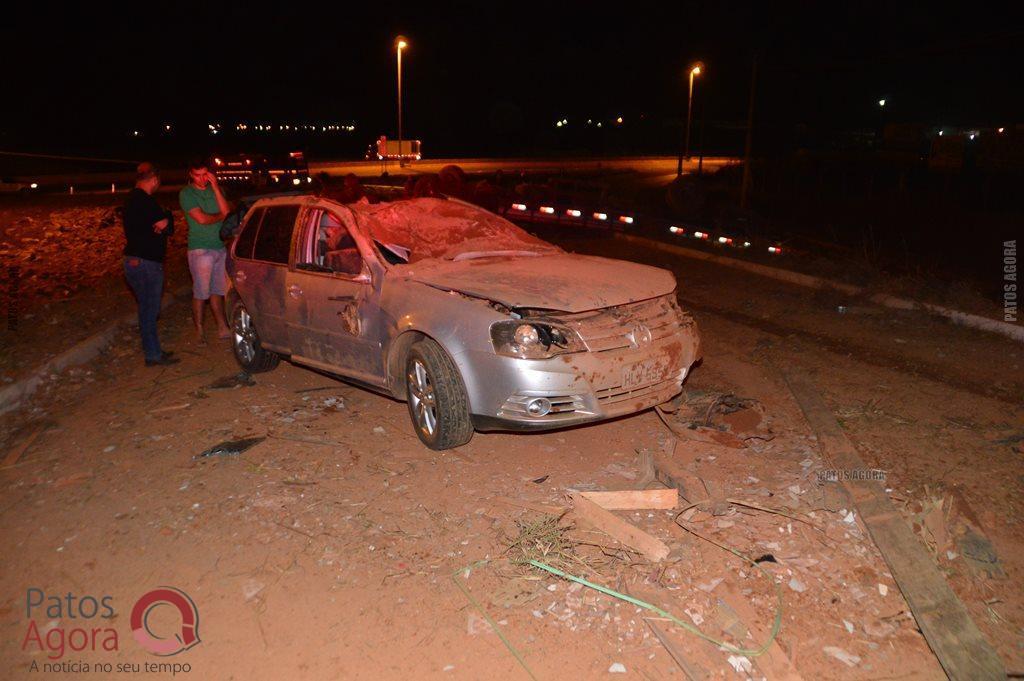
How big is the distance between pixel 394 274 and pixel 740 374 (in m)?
3.30

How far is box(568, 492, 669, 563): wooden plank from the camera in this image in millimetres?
4035

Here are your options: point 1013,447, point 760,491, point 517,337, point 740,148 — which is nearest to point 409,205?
point 517,337

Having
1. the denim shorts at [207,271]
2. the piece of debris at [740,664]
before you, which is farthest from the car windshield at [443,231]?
the piece of debris at [740,664]

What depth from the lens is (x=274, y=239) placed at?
702 centimetres

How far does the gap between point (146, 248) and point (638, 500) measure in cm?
543

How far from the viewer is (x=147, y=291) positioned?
7.64 meters

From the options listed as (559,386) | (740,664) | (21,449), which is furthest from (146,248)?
(740,664)

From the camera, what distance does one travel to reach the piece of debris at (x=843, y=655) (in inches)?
129

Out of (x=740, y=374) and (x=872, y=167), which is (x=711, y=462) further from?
(x=872, y=167)

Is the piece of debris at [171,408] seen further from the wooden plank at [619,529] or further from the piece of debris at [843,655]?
the piece of debris at [843,655]

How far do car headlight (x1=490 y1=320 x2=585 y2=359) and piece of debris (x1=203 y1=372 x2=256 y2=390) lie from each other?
326 centimetres

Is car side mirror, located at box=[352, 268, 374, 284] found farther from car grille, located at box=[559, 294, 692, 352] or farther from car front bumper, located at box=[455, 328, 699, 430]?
car grille, located at box=[559, 294, 692, 352]

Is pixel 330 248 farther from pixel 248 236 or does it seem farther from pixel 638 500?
pixel 638 500

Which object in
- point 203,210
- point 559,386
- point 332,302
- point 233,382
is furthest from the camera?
point 203,210
